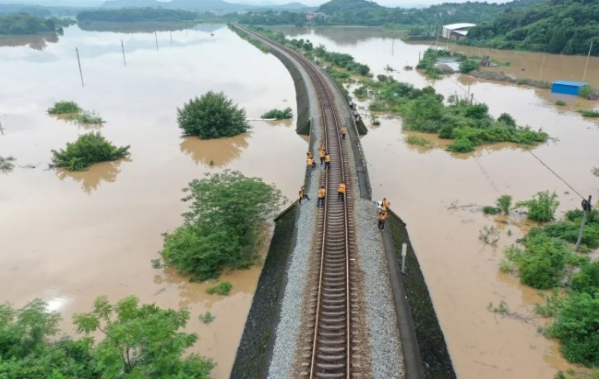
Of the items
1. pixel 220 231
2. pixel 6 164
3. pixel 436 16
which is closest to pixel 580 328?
pixel 220 231

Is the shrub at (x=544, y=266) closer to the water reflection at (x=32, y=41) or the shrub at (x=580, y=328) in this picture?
the shrub at (x=580, y=328)

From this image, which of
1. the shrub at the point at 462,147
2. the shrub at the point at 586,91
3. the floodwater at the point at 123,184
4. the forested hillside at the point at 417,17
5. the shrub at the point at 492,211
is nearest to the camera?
the floodwater at the point at 123,184

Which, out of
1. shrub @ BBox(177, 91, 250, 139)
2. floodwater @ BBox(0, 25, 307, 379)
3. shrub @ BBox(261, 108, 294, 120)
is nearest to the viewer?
floodwater @ BBox(0, 25, 307, 379)

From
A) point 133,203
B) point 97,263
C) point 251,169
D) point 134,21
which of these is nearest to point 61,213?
point 133,203

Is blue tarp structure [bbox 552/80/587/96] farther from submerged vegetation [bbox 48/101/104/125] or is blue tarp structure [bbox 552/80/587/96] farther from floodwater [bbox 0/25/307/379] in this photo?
submerged vegetation [bbox 48/101/104/125]

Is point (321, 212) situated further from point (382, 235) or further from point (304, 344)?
point (304, 344)

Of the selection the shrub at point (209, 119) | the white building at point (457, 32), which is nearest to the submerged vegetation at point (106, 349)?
the shrub at point (209, 119)

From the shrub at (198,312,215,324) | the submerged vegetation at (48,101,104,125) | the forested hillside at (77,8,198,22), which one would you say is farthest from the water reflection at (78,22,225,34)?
the shrub at (198,312,215,324)
